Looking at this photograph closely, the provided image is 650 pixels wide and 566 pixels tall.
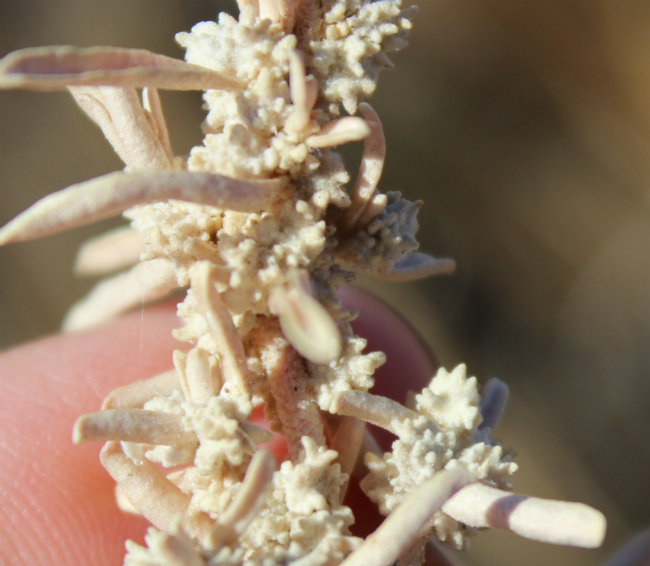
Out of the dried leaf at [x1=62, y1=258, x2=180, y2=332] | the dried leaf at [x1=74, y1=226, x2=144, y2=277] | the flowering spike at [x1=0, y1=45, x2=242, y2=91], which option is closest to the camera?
the flowering spike at [x1=0, y1=45, x2=242, y2=91]

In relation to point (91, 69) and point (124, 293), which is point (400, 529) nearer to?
point (91, 69)

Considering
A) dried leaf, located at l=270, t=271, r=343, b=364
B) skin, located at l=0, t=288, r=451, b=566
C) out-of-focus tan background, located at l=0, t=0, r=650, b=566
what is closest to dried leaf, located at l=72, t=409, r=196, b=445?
dried leaf, located at l=270, t=271, r=343, b=364

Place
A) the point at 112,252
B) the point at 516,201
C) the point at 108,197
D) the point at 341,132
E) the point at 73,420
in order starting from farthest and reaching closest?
the point at 516,201 → the point at 112,252 → the point at 73,420 → the point at 341,132 → the point at 108,197

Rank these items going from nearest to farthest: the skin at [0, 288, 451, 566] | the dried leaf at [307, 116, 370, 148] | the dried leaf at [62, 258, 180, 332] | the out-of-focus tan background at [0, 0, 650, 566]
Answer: the dried leaf at [307, 116, 370, 148], the dried leaf at [62, 258, 180, 332], the skin at [0, 288, 451, 566], the out-of-focus tan background at [0, 0, 650, 566]

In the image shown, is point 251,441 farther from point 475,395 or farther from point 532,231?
point 532,231

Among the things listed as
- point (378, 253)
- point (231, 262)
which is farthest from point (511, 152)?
point (231, 262)

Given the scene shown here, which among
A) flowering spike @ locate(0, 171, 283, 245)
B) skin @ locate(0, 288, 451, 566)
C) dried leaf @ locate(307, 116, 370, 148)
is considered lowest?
skin @ locate(0, 288, 451, 566)

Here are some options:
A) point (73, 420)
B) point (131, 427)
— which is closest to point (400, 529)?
point (131, 427)

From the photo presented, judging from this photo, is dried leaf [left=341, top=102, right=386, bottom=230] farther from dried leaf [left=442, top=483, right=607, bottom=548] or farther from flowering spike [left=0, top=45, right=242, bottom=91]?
dried leaf [left=442, top=483, right=607, bottom=548]
